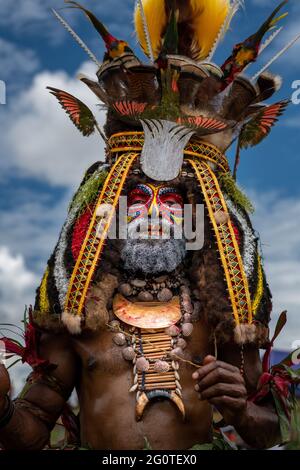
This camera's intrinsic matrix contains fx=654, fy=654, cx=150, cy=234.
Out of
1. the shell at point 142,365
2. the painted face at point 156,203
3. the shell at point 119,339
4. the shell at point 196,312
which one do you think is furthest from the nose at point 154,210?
the shell at point 142,365

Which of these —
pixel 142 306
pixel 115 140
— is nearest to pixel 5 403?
pixel 142 306

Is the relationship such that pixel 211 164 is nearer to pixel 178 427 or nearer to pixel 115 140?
pixel 115 140

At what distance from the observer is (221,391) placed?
3.17 metres

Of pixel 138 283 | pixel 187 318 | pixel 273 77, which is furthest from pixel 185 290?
pixel 273 77

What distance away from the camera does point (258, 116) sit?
4.27 meters

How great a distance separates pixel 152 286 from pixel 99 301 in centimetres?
34

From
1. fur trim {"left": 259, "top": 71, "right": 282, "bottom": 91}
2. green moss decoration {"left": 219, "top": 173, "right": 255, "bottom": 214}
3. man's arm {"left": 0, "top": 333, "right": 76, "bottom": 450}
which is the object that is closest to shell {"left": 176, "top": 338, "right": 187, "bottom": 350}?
man's arm {"left": 0, "top": 333, "right": 76, "bottom": 450}

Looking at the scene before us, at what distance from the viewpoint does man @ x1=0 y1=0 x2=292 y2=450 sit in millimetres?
3668

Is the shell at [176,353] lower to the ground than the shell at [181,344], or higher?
lower

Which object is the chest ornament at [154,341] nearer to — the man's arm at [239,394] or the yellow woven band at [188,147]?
the man's arm at [239,394]

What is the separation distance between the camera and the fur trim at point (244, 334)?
3.60 metres

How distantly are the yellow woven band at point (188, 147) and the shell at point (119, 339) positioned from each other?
113 cm

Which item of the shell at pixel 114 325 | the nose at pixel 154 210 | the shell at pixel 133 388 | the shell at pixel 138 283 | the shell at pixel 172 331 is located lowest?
the shell at pixel 133 388

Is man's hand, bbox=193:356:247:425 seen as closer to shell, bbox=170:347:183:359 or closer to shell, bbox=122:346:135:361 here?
shell, bbox=170:347:183:359
